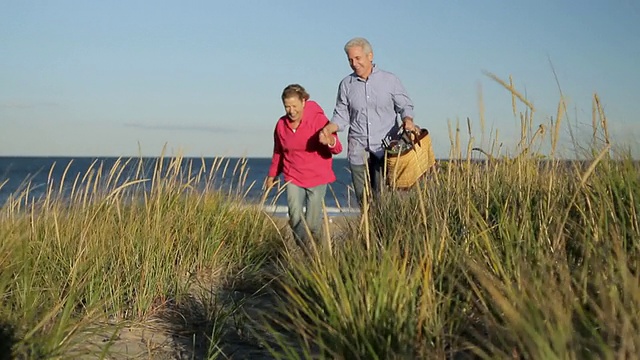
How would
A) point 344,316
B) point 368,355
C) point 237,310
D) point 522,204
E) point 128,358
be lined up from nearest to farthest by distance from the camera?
point 368,355 < point 344,316 < point 128,358 < point 522,204 < point 237,310

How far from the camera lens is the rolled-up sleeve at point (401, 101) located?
7451 mm

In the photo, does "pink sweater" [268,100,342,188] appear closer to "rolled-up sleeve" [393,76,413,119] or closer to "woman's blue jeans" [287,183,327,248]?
"woman's blue jeans" [287,183,327,248]

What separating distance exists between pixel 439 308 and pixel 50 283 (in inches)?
97.6

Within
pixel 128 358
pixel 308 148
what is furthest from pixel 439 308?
pixel 308 148

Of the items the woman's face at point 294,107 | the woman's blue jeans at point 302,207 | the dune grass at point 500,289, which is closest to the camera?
the dune grass at point 500,289

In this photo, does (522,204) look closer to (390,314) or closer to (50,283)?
(390,314)

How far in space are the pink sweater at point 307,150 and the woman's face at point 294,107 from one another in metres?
0.07

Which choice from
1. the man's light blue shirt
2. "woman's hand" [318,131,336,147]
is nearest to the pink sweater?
the man's light blue shirt

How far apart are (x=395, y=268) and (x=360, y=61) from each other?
3.75 metres

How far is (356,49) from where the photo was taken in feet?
23.9

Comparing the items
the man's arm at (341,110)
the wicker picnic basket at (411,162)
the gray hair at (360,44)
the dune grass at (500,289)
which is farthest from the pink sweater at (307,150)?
the dune grass at (500,289)

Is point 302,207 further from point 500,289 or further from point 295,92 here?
point 500,289

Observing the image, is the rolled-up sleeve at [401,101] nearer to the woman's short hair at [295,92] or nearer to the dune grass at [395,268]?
the woman's short hair at [295,92]

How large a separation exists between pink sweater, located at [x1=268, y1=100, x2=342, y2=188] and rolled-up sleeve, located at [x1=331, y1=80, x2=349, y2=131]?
0.45ft
